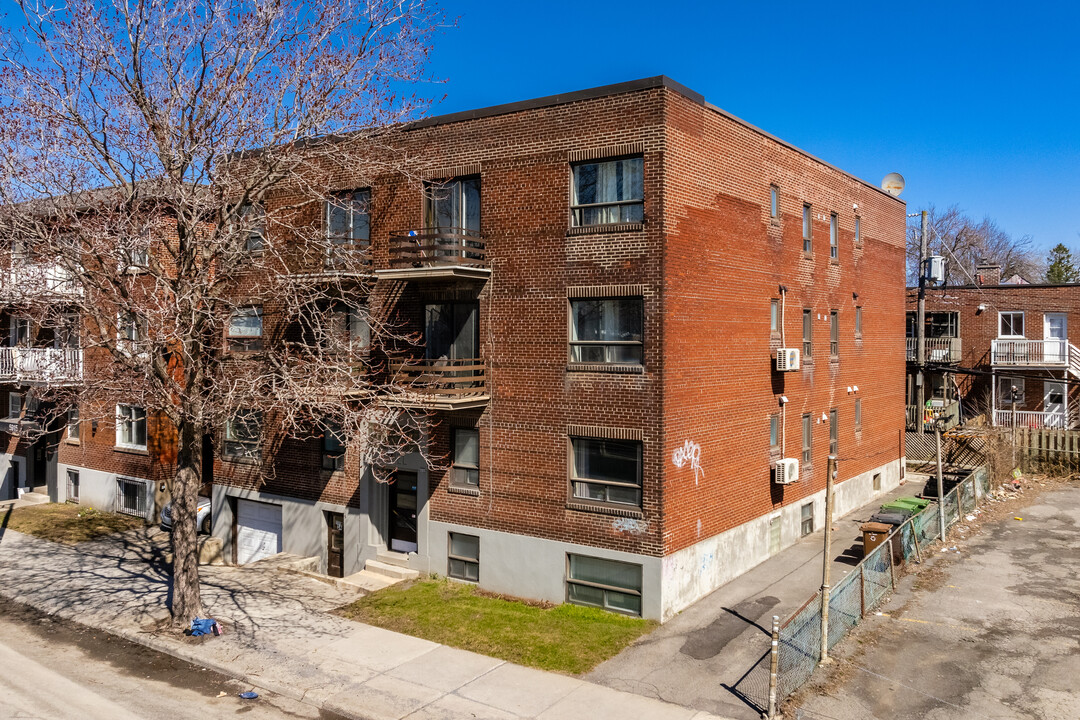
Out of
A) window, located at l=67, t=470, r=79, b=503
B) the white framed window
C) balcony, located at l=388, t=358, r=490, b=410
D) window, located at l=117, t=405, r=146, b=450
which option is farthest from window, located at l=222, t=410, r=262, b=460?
window, located at l=67, t=470, r=79, b=503

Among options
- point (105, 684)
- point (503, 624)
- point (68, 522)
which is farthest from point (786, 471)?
point (68, 522)

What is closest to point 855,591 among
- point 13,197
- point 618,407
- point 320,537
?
point 618,407

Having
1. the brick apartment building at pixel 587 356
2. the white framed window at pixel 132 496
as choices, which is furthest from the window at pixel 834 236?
the white framed window at pixel 132 496

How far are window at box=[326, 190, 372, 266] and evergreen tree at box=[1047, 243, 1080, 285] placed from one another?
7276 cm

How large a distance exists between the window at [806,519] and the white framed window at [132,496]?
2056 centimetres

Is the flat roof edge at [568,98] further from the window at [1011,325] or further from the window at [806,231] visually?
the window at [1011,325]

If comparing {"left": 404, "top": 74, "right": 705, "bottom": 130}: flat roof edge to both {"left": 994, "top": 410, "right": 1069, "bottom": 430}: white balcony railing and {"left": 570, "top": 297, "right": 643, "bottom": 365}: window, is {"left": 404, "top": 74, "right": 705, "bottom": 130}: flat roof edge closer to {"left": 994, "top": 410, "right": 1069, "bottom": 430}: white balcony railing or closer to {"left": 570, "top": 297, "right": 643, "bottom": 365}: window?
{"left": 570, "top": 297, "right": 643, "bottom": 365}: window

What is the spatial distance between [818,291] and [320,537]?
52.0ft

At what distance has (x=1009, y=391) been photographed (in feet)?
124

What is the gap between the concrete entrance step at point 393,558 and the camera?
19.5m

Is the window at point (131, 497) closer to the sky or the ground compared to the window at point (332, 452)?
closer to the ground

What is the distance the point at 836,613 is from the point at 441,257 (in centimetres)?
1077

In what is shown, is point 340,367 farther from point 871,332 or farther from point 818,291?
point 871,332

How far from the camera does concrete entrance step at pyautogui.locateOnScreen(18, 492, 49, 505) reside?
2927cm
